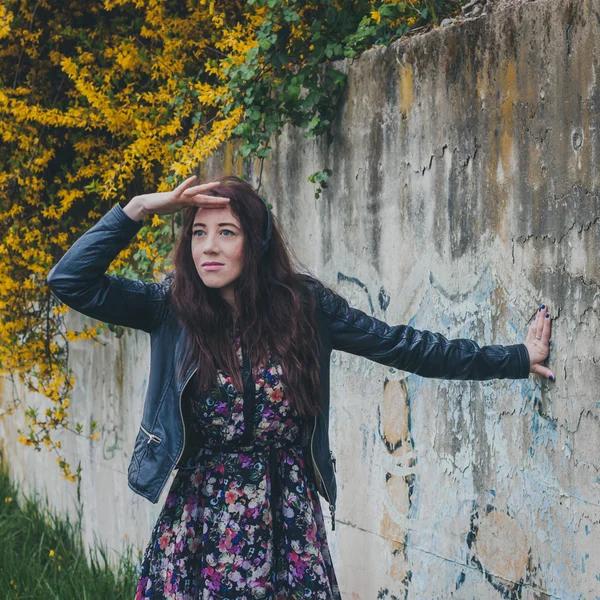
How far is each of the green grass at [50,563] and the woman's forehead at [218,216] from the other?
9.16 ft

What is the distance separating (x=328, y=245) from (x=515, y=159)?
123 cm

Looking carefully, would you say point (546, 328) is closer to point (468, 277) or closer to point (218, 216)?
point (468, 277)

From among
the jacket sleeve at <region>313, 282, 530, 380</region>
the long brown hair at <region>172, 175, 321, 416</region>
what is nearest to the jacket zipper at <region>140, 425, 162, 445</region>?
the long brown hair at <region>172, 175, 321, 416</region>

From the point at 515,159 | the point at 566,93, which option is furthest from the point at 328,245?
the point at 566,93

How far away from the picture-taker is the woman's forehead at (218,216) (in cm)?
313

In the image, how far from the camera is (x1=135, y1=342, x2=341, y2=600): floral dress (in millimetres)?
3131

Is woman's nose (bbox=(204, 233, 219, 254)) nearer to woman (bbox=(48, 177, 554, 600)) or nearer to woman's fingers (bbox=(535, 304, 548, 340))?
woman (bbox=(48, 177, 554, 600))

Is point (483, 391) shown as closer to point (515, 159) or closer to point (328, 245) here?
point (515, 159)

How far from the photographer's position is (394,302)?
3959 mm

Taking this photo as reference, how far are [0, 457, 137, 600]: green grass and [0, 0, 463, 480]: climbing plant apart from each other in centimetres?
74

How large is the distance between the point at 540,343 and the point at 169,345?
→ 1.17 m

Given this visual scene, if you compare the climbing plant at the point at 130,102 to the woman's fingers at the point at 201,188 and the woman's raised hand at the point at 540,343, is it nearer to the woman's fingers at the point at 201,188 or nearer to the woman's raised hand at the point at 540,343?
the woman's fingers at the point at 201,188

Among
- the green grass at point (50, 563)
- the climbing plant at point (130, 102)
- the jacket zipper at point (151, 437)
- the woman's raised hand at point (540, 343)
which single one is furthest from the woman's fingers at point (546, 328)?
the green grass at point (50, 563)

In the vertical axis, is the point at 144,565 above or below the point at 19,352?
below
